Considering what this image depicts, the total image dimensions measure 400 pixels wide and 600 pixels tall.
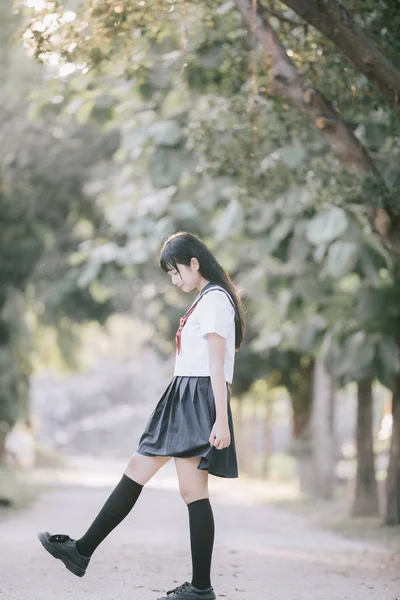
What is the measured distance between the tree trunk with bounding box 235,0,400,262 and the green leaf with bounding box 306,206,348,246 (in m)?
1.49

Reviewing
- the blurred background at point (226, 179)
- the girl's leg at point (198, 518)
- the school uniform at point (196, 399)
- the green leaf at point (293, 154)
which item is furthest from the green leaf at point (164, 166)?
the girl's leg at point (198, 518)

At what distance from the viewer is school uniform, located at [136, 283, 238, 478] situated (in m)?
5.45

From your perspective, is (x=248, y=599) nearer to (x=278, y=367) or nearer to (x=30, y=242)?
(x=30, y=242)

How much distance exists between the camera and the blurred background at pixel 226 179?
7.57 m

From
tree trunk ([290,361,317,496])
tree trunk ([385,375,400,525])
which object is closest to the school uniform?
tree trunk ([385,375,400,525])

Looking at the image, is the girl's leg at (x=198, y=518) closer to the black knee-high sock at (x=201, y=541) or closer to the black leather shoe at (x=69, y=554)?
the black knee-high sock at (x=201, y=541)

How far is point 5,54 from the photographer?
14.0m

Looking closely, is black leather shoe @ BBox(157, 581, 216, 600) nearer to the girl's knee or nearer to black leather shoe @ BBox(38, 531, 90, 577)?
black leather shoe @ BBox(38, 531, 90, 577)

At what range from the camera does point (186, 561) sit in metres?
8.31

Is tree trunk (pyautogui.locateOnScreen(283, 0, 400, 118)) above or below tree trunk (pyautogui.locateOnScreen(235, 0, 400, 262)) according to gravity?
above

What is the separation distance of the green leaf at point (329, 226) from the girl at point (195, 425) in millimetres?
3551

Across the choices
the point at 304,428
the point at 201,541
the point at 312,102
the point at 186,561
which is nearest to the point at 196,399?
the point at 201,541

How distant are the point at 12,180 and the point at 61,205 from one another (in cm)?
142

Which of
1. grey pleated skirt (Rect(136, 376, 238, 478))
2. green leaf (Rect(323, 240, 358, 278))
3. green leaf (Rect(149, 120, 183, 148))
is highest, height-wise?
green leaf (Rect(149, 120, 183, 148))
